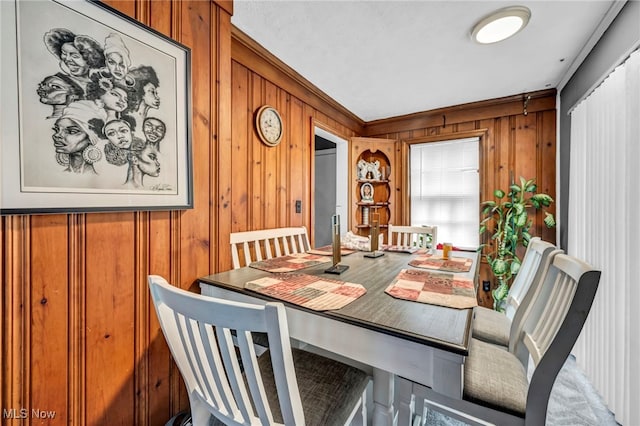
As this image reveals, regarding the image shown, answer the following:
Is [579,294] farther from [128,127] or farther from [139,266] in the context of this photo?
[128,127]

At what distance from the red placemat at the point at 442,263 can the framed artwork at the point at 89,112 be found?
1449 millimetres

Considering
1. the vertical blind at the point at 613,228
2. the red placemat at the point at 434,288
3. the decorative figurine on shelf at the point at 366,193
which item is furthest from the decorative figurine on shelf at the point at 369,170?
the red placemat at the point at 434,288

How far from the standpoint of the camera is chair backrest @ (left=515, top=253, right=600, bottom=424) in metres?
0.83

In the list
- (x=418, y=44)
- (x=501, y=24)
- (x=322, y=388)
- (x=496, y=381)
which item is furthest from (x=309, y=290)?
(x=501, y=24)

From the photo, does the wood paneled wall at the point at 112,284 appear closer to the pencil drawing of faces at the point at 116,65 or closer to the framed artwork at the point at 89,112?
the framed artwork at the point at 89,112

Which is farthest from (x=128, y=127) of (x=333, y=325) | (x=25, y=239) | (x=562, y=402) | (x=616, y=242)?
(x=562, y=402)

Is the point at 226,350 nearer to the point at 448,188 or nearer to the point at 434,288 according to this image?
the point at 434,288

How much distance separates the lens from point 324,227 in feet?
13.6

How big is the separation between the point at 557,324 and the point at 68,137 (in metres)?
1.97

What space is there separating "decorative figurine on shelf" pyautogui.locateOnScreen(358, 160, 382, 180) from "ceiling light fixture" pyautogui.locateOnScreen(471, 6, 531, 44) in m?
2.01

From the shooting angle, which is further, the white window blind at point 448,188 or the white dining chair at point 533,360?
the white window blind at point 448,188

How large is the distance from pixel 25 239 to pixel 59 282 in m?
0.19

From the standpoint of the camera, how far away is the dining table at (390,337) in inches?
30.0

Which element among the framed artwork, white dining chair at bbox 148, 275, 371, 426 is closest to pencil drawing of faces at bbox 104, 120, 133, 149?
the framed artwork
